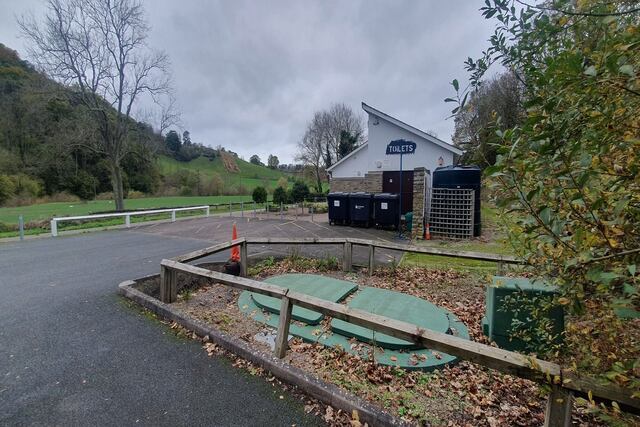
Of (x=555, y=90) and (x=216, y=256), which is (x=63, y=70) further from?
(x=555, y=90)

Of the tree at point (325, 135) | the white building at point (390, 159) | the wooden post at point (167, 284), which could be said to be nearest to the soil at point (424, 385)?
the wooden post at point (167, 284)

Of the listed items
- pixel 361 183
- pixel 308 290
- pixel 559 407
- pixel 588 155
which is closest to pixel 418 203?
pixel 361 183

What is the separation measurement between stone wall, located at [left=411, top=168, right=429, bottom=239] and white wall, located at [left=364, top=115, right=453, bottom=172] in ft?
14.3

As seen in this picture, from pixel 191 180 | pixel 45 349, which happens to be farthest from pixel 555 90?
pixel 191 180

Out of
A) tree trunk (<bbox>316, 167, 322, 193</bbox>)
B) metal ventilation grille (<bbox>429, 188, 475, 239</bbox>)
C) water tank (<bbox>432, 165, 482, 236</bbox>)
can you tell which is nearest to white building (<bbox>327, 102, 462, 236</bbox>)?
water tank (<bbox>432, 165, 482, 236</bbox>)

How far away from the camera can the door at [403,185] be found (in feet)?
45.9

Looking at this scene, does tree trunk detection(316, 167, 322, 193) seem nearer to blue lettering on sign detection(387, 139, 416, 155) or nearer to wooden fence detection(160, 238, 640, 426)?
blue lettering on sign detection(387, 139, 416, 155)

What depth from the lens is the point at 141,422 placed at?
6.77ft

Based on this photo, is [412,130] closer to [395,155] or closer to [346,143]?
[395,155]

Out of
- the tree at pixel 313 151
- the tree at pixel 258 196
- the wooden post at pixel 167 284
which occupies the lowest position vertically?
the wooden post at pixel 167 284

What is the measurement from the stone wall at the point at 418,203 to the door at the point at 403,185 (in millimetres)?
4050

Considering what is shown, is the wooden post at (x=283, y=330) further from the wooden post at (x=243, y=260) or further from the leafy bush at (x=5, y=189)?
the leafy bush at (x=5, y=189)

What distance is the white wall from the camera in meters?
13.6

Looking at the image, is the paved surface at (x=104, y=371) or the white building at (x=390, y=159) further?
the white building at (x=390, y=159)
